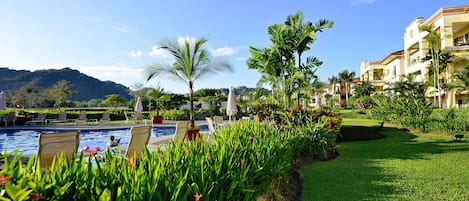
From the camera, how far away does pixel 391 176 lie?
5.35 m

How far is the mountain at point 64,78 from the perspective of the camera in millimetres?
57875

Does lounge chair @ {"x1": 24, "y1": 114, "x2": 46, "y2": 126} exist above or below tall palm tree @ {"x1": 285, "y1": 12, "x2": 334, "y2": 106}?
below

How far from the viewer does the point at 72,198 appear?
1.71 m

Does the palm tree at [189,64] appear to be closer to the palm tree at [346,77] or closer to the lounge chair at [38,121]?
the lounge chair at [38,121]

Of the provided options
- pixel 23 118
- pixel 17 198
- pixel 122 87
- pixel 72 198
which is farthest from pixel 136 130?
pixel 122 87

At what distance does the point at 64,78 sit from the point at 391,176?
232ft

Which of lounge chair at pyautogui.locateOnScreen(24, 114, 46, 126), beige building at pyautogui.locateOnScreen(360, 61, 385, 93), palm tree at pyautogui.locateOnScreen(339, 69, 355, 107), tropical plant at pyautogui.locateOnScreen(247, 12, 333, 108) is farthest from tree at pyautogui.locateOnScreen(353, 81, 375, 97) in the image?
lounge chair at pyautogui.locateOnScreen(24, 114, 46, 126)

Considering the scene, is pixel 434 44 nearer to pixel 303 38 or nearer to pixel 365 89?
pixel 303 38

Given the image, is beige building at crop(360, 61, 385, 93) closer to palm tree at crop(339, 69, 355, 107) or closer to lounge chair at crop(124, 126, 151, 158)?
palm tree at crop(339, 69, 355, 107)

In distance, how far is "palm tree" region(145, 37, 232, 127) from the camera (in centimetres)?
988

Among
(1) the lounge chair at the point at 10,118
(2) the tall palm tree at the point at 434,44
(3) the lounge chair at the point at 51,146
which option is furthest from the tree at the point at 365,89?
(3) the lounge chair at the point at 51,146

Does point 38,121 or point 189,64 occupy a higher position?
point 189,64

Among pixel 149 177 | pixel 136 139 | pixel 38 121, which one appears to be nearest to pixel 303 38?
pixel 136 139

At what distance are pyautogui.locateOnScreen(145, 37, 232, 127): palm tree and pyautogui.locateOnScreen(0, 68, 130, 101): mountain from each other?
46688mm
